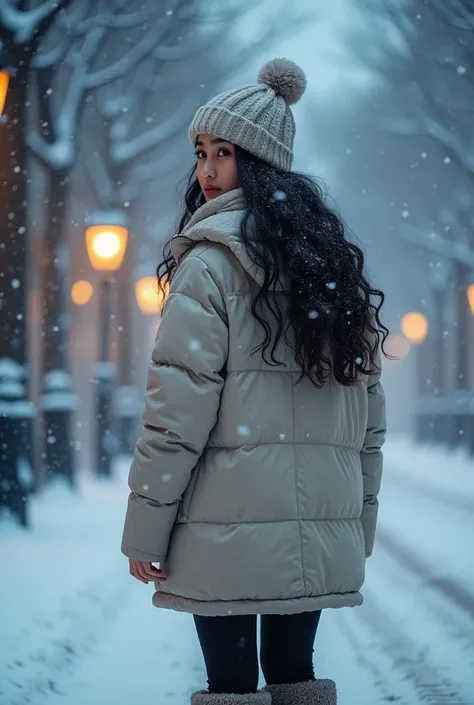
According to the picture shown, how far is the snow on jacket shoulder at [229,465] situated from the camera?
9.52 feet

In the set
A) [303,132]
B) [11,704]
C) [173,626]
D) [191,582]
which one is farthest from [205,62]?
[191,582]

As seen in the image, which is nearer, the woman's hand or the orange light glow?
the woman's hand

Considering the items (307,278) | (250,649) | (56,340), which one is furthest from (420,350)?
(250,649)

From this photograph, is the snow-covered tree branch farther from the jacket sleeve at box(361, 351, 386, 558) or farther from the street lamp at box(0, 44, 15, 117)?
the jacket sleeve at box(361, 351, 386, 558)

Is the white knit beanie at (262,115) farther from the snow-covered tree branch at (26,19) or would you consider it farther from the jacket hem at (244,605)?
the snow-covered tree branch at (26,19)

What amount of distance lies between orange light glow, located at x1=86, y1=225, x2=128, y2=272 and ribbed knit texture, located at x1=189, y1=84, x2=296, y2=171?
974 centimetres

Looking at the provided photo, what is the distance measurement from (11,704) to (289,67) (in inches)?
109

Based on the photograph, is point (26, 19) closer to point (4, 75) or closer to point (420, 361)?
point (4, 75)

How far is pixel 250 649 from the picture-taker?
2979 mm

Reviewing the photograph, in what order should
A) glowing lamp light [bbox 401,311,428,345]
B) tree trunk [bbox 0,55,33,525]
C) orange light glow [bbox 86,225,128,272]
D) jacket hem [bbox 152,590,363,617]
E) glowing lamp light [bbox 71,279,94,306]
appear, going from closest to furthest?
jacket hem [bbox 152,590,363,617] → tree trunk [bbox 0,55,33,525] → orange light glow [bbox 86,225,128,272] → glowing lamp light [bbox 71,279,94,306] → glowing lamp light [bbox 401,311,428,345]

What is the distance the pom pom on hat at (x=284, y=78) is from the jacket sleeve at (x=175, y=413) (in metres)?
0.79

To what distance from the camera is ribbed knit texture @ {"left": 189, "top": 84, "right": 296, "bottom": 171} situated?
3232 millimetres

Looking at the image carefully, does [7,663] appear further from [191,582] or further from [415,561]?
[415,561]

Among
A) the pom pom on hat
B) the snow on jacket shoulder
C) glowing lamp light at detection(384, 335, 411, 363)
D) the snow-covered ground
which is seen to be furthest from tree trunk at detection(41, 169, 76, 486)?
glowing lamp light at detection(384, 335, 411, 363)
